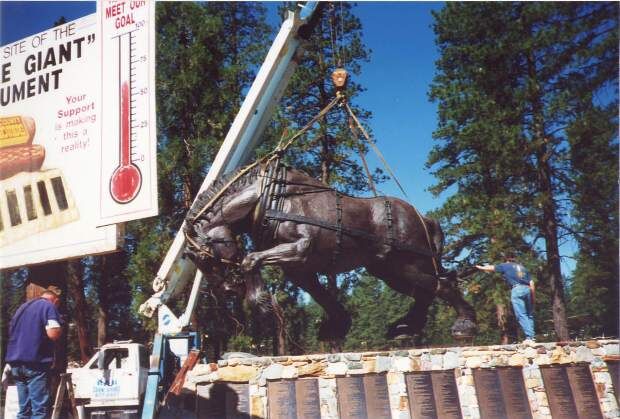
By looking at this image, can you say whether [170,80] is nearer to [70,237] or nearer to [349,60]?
[349,60]

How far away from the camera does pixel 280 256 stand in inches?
293

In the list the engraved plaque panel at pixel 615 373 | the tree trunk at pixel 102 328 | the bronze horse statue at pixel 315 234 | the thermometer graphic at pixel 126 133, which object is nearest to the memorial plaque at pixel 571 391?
the engraved plaque panel at pixel 615 373

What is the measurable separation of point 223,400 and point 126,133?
424 centimetres

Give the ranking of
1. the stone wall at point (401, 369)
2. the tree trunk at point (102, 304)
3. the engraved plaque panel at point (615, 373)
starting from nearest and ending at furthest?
the stone wall at point (401, 369) < the engraved plaque panel at point (615, 373) < the tree trunk at point (102, 304)

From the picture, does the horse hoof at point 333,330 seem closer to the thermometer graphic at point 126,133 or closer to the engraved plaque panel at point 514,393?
the engraved plaque panel at point 514,393

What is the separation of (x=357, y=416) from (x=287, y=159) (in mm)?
11075

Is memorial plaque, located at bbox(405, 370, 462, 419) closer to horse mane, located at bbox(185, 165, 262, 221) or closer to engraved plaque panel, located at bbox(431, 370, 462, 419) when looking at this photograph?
engraved plaque panel, located at bbox(431, 370, 462, 419)

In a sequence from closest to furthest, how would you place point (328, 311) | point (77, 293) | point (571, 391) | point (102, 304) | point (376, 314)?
point (571, 391) → point (328, 311) → point (77, 293) → point (102, 304) → point (376, 314)

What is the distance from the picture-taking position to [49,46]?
10156 mm

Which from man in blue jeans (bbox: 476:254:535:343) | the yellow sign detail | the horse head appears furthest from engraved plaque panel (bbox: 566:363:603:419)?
the yellow sign detail

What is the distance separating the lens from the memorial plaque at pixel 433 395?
23.2ft

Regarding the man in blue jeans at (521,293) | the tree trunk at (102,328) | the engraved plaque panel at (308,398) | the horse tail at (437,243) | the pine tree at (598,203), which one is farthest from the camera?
the tree trunk at (102,328)

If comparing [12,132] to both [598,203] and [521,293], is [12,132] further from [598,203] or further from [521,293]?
[598,203]

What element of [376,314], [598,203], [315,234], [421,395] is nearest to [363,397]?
[421,395]
